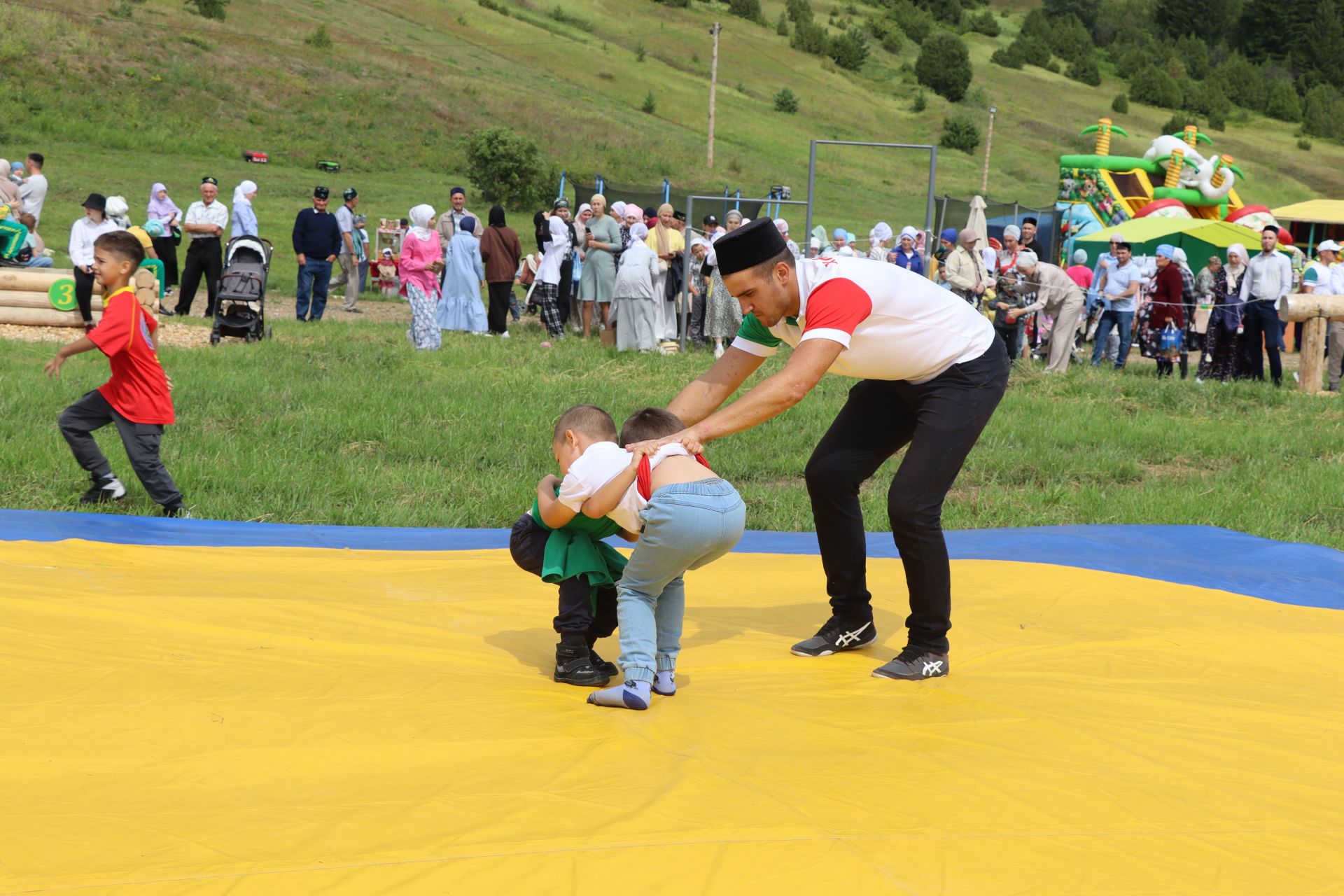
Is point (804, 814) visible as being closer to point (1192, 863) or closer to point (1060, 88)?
point (1192, 863)

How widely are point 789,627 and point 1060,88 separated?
293 feet

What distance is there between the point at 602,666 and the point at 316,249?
13446 millimetres

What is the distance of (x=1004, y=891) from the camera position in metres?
2.73

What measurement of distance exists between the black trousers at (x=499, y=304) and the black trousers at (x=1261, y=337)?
9.13 m

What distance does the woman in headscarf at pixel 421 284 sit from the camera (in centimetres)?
1489

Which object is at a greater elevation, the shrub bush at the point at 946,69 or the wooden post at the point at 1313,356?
the shrub bush at the point at 946,69

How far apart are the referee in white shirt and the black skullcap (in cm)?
1314

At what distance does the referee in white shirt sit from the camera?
15.5m

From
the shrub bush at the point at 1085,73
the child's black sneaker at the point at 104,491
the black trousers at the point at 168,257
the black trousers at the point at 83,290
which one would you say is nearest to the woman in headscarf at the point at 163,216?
the black trousers at the point at 168,257

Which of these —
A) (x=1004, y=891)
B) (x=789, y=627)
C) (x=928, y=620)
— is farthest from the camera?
(x=789, y=627)

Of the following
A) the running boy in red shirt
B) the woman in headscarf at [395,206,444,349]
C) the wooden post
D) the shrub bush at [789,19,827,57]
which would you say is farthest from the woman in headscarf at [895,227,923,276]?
the shrub bush at [789,19,827,57]

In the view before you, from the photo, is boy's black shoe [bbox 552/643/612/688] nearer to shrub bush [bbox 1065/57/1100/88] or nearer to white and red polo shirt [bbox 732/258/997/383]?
white and red polo shirt [bbox 732/258/997/383]

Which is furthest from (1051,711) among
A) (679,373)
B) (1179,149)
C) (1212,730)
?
(1179,149)

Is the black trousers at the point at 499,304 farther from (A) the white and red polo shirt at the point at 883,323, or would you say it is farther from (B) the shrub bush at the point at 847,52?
(B) the shrub bush at the point at 847,52
